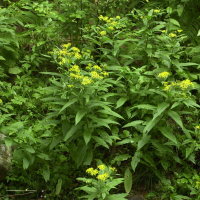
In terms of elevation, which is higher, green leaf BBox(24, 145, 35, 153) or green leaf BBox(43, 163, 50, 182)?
green leaf BBox(24, 145, 35, 153)

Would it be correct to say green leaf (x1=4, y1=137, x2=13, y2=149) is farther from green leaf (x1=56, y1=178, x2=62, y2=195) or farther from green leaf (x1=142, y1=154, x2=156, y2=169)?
green leaf (x1=142, y1=154, x2=156, y2=169)

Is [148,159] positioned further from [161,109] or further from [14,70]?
[14,70]

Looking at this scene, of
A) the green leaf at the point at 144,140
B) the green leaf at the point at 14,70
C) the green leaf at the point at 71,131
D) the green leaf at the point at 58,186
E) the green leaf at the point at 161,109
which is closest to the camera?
the green leaf at the point at 161,109

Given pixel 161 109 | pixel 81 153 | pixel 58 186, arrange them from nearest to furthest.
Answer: pixel 161 109 → pixel 81 153 → pixel 58 186

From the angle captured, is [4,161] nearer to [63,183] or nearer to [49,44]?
[63,183]

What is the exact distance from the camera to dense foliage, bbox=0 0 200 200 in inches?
121

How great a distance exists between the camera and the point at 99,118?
3.15 metres

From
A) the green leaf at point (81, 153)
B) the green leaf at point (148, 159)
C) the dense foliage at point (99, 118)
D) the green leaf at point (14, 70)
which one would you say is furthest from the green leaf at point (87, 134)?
the green leaf at point (14, 70)

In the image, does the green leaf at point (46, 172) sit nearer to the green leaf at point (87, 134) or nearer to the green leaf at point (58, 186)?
the green leaf at point (58, 186)

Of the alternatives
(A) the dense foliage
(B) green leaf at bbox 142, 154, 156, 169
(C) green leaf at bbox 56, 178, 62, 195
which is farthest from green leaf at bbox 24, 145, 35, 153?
(B) green leaf at bbox 142, 154, 156, 169

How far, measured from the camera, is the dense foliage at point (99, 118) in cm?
306

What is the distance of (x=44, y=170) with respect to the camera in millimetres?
3430

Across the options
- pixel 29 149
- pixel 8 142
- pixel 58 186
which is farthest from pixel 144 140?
pixel 8 142

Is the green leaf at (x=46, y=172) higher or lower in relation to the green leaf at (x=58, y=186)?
higher
